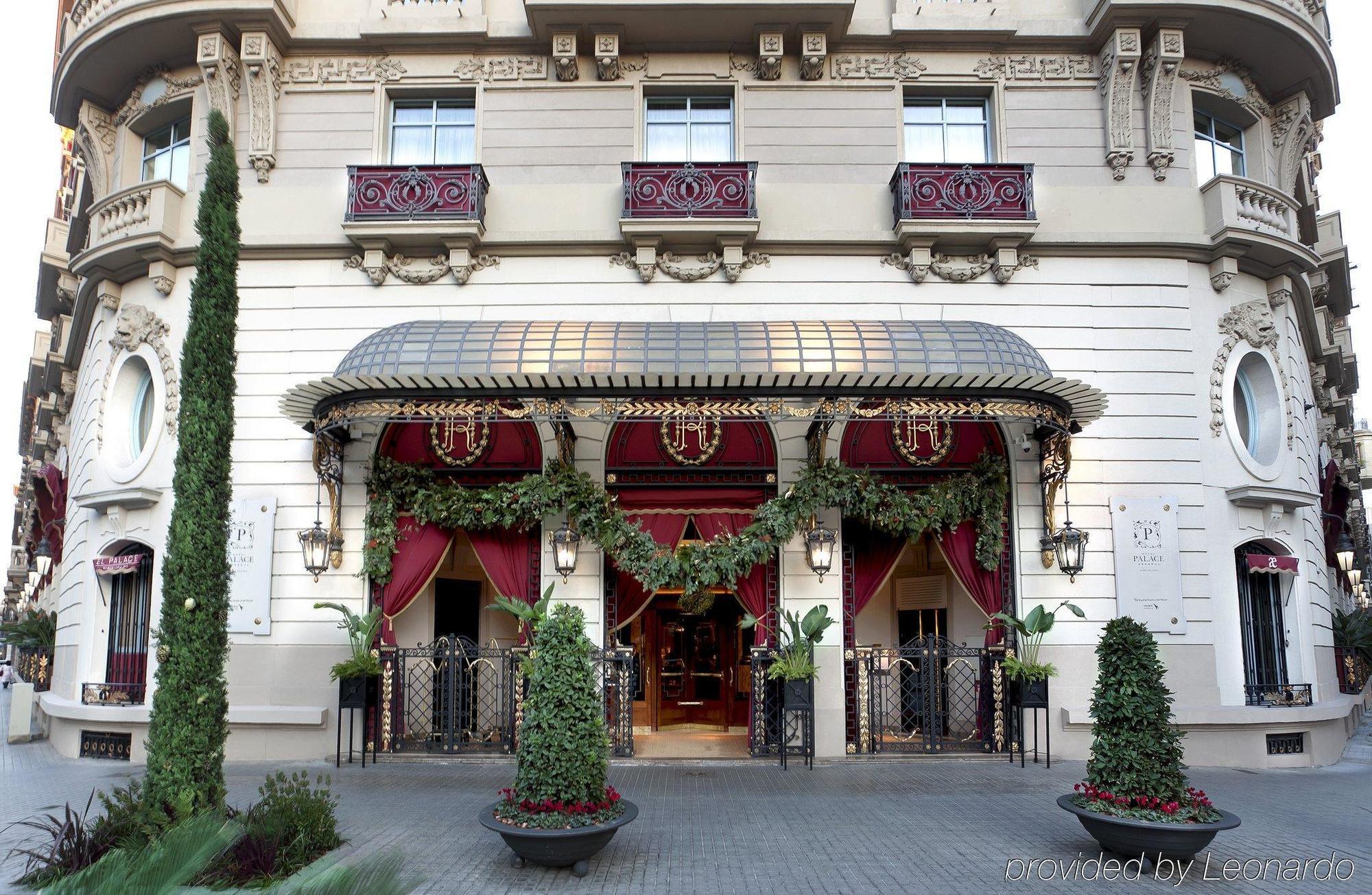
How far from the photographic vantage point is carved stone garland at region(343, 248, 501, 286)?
1412cm

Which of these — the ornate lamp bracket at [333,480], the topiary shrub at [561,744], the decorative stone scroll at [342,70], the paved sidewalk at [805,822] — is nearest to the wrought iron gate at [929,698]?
the paved sidewalk at [805,822]

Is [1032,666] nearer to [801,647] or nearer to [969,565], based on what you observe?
[969,565]

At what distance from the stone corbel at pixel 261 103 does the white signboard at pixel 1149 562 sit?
44.4ft

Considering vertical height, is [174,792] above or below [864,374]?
below

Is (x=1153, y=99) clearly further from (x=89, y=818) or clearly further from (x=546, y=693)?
(x=89, y=818)

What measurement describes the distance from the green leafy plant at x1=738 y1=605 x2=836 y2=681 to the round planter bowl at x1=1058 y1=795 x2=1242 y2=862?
5.03 metres

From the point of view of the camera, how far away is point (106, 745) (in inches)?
549

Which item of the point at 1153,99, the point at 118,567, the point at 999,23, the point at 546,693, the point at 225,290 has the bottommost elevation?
the point at 546,693

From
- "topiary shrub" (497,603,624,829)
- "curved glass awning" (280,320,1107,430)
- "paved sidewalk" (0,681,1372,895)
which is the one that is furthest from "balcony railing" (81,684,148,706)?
"topiary shrub" (497,603,624,829)

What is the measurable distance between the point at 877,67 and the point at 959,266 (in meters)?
3.45

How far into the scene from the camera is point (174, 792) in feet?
24.4

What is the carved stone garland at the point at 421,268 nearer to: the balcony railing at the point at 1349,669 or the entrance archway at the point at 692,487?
the entrance archway at the point at 692,487

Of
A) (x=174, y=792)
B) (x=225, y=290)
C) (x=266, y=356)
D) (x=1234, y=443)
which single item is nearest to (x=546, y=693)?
(x=174, y=792)

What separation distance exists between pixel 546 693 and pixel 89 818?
5.36 metres
